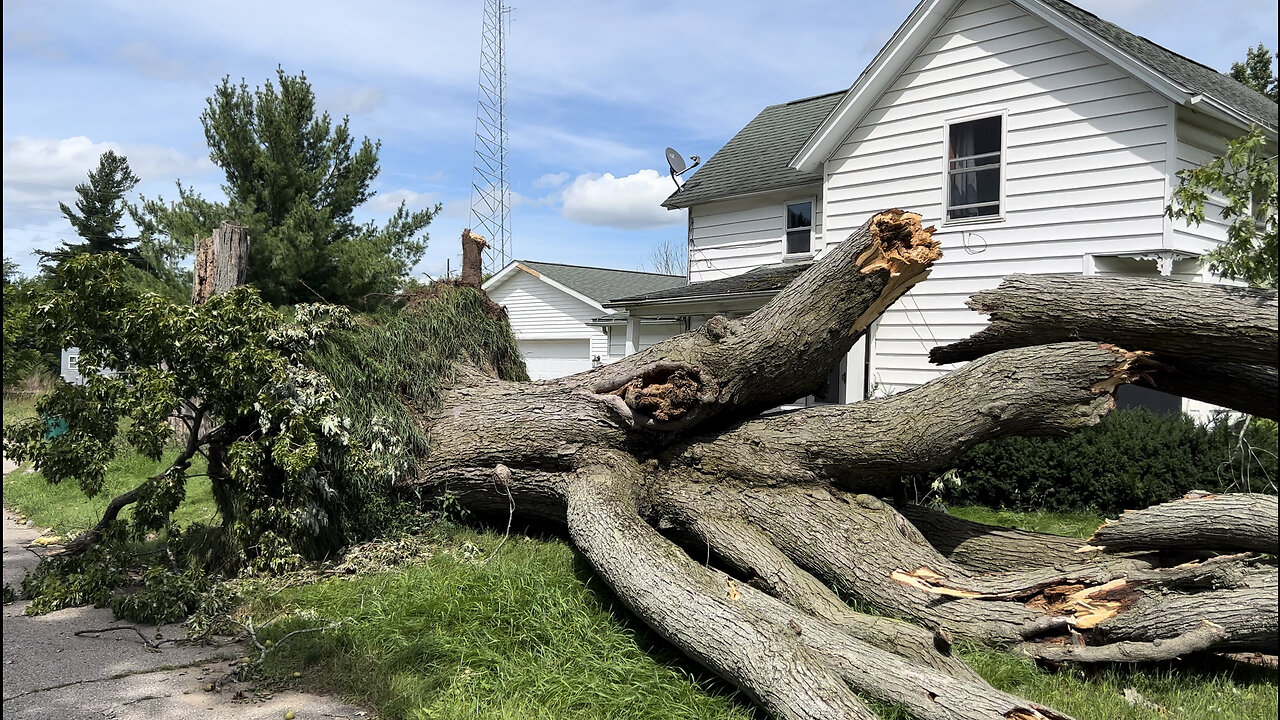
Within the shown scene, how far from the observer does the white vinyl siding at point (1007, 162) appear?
984cm

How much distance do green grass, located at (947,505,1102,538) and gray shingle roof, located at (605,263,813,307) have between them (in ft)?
15.0

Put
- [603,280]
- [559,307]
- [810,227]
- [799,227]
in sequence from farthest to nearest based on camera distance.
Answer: [603,280], [559,307], [799,227], [810,227]

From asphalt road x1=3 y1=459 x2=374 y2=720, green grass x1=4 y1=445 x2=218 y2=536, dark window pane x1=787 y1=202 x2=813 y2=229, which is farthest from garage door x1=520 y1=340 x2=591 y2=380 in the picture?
asphalt road x1=3 y1=459 x2=374 y2=720

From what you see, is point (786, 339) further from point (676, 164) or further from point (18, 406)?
point (18, 406)

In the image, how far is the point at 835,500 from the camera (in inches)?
249

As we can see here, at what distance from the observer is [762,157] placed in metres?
16.1

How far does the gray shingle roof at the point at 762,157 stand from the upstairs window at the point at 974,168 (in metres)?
2.81

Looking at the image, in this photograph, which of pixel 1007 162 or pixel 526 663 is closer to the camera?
pixel 526 663

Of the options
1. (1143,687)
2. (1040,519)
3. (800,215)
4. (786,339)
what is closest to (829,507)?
(786,339)

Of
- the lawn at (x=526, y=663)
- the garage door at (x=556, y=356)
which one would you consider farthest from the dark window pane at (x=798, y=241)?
the garage door at (x=556, y=356)

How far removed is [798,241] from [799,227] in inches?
10.0

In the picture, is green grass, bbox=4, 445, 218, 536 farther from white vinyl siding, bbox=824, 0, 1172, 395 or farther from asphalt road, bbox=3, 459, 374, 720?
white vinyl siding, bbox=824, 0, 1172, 395

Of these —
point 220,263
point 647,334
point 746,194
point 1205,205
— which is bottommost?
point 647,334

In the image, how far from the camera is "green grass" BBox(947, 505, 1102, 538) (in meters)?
8.16
